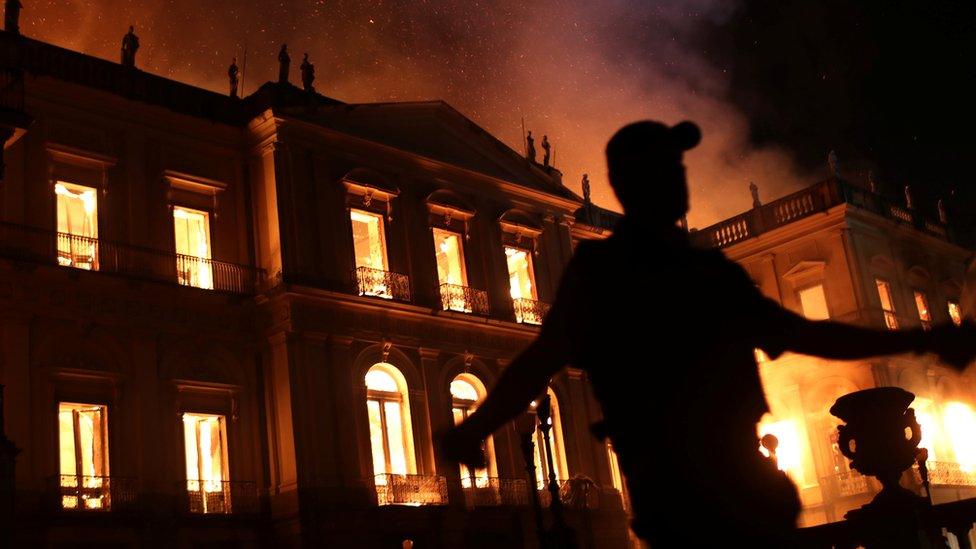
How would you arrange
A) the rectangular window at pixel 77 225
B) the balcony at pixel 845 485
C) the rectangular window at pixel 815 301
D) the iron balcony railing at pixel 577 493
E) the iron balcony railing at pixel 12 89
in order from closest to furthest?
the iron balcony railing at pixel 12 89 < the rectangular window at pixel 77 225 < the iron balcony railing at pixel 577 493 < the balcony at pixel 845 485 < the rectangular window at pixel 815 301

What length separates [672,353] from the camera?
106 inches

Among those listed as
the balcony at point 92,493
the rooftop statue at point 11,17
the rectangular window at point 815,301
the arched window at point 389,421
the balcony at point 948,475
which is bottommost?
the balcony at point 948,475

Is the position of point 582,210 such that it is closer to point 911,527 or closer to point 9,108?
point 9,108

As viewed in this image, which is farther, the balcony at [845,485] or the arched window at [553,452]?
the balcony at [845,485]

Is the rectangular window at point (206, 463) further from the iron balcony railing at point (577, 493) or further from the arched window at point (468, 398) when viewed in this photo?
the iron balcony railing at point (577, 493)

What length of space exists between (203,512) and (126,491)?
1.55m

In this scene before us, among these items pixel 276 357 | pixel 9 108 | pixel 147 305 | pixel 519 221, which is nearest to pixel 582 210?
pixel 519 221

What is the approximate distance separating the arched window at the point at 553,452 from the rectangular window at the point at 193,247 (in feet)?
26.4

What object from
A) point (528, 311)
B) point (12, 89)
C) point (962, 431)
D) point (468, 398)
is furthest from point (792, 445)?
point (12, 89)

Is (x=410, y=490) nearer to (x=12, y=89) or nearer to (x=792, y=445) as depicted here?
(x=12, y=89)

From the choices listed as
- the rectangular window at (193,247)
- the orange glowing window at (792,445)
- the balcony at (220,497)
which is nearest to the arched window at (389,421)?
the balcony at (220,497)

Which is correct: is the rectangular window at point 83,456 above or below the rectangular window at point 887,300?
below

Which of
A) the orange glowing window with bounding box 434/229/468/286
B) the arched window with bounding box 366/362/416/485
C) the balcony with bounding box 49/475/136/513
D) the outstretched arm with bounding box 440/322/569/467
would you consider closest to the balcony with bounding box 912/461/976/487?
the orange glowing window with bounding box 434/229/468/286

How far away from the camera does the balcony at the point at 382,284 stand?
2497cm
